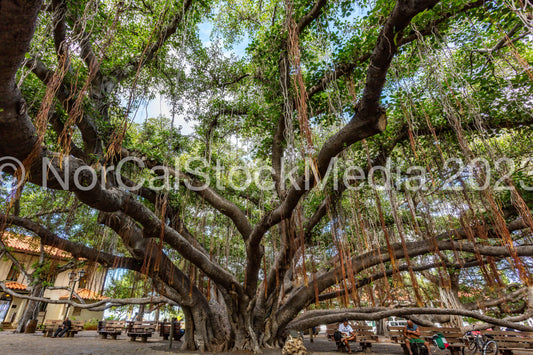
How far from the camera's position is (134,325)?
7453mm

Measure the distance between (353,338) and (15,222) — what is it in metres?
6.69

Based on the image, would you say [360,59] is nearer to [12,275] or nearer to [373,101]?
[373,101]

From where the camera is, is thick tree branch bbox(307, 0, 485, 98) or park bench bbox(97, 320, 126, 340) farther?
park bench bbox(97, 320, 126, 340)

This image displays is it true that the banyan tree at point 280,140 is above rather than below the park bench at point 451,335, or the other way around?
above

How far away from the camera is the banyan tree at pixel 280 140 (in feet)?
6.90

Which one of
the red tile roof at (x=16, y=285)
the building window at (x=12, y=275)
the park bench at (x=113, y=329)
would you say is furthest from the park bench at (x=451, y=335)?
the building window at (x=12, y=275)

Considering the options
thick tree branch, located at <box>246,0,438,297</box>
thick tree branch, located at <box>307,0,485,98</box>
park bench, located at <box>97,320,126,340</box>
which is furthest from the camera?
park bench, located at <box>97,320,126,340</box>

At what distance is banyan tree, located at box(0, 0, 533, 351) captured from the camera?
210 centimetres

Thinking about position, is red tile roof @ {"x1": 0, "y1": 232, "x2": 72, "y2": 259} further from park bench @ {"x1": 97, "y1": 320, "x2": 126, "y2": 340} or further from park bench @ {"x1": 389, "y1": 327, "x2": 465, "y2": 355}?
park bench @ {"x1": 389, "y1": 327, "x2": 465, "y2": 355}

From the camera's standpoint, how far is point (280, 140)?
14.5 ft

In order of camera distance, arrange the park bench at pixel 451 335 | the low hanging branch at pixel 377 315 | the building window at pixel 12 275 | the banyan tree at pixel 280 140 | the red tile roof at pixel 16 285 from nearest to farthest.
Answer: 1. the banyan tree at pixel 280 140
2. the low hanging branch at pixel 377 315
3. the park bench at pixel 451 335
4. the red tile roof at pixel 16 285
5. the building window at pixel 12 275

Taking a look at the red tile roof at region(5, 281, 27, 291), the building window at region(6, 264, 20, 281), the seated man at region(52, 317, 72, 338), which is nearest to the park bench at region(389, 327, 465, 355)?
the seated man at region(52, 317, 72, 338)

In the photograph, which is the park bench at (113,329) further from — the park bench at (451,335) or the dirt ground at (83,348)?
the park bench at (451,335)

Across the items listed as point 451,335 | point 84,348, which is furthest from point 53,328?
point 451,335
